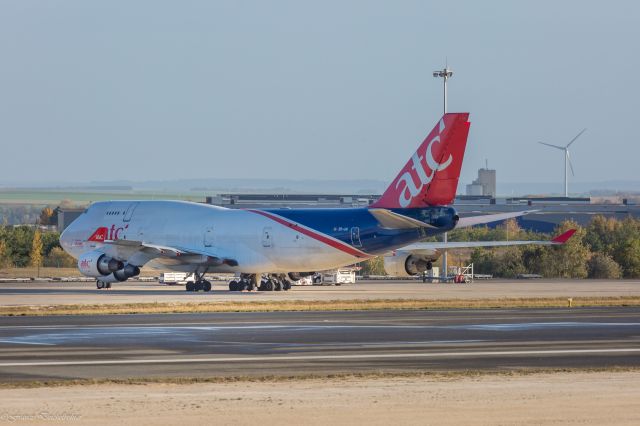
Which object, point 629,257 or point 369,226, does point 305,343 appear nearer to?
point 369,226

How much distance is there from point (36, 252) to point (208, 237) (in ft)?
110

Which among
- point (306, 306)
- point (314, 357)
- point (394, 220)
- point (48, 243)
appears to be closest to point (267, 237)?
point (394, 220)

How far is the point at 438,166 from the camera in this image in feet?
186

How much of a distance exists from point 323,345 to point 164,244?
37.2 m

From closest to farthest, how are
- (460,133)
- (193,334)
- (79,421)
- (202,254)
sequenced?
(79,421), (193,334), (460,133), (202,254)

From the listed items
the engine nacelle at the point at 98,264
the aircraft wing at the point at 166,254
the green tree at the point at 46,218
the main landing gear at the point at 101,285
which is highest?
the green tree at the point at 46,218

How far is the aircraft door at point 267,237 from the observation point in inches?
2438

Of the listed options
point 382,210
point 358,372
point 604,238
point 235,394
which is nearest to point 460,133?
point 382,210

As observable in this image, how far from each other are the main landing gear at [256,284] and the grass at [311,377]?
40.3 metres

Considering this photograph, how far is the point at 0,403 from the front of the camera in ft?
63.0

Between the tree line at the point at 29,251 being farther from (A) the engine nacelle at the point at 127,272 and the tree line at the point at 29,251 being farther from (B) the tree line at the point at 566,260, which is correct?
(A) the engine nacelle at the point at 127,272

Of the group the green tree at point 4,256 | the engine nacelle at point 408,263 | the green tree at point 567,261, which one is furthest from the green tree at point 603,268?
the green tree at point 4,256

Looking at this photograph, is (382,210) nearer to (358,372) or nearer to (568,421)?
(358,372)

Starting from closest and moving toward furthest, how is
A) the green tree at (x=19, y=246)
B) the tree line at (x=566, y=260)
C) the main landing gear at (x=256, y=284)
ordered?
the main landing gear at (x=256, y=284), the tree line at (x=566, y=260), the green tree at (x=19, y=246)
